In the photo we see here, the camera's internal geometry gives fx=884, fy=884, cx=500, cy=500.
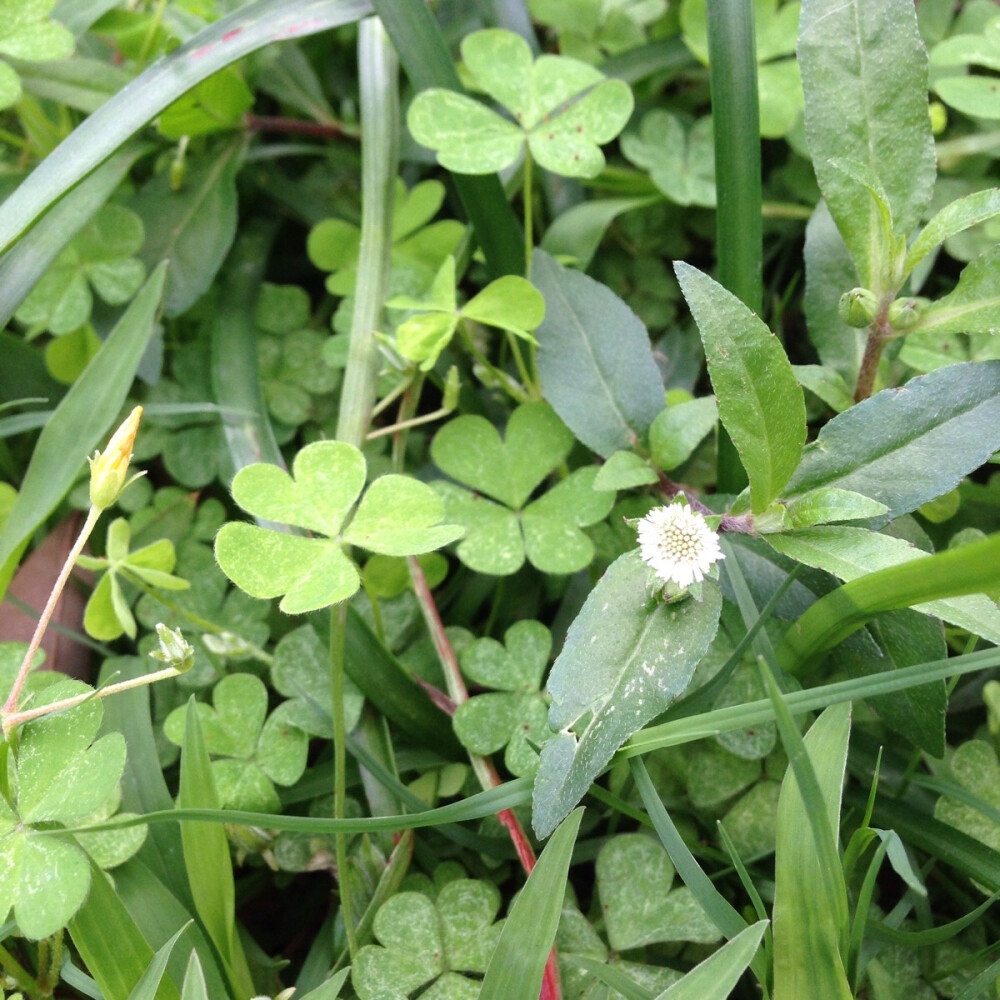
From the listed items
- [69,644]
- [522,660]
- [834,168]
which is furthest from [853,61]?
[69,644]

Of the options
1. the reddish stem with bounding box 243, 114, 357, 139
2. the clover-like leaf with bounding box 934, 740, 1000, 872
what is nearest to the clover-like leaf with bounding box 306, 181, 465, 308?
the reddish stem with bounding box 243, 114, 357, 139

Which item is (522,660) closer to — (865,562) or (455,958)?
(455,958)

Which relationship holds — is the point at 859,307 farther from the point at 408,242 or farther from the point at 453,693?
the point at 408,242

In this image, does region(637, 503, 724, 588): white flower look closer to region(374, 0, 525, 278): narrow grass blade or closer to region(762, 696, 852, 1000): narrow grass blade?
region(762, 696, 852, 1000): narrow grass blade

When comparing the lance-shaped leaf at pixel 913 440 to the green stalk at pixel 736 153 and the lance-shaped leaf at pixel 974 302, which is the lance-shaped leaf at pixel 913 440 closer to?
the lance-shaped leaf at pixel 974 302

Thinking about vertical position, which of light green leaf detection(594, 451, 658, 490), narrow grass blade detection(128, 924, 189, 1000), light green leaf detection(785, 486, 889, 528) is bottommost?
narrow grass blade detection(128, 924, 189, 1000)

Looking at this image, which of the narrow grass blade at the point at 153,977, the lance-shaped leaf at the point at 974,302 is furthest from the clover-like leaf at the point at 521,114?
the narrow grass blade at the point at 153,977

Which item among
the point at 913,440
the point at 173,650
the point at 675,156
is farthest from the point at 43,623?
the point at 675,156
